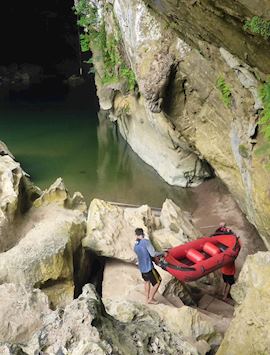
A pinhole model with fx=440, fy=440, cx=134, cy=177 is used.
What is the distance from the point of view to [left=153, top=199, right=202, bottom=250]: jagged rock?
9.55 m

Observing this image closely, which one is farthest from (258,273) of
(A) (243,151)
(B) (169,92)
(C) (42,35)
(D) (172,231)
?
(C) (42,35)

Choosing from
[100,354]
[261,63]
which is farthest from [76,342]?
[261,63]

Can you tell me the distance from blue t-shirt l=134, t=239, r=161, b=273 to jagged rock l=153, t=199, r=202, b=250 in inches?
78.3

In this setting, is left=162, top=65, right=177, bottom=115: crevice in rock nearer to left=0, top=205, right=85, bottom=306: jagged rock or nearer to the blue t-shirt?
left=0, top=205, right=85, bottom=306: jagged rock

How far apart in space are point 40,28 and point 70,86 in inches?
260

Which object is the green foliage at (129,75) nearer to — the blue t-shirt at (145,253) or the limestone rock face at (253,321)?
A: the blue t-shirt at (145,253)

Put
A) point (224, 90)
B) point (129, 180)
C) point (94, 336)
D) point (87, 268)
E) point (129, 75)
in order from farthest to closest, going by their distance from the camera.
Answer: point (129, 180), point (129, 75), point (87, 268), point (224, 90), point (94, 336)

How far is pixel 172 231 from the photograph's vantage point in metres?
9.98

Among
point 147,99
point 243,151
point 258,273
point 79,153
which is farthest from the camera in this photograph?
point 79,153

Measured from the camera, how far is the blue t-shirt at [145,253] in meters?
7.19

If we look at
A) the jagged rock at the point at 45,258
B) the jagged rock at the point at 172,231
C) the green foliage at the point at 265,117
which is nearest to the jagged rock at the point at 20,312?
the jagged rock at the point at 45,258

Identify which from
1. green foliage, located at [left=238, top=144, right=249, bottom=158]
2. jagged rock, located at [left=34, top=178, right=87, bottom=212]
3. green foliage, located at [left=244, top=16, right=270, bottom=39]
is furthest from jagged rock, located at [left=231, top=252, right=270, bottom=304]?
jagged rock, located at [left=34, top=178, right=87, bottom=212]

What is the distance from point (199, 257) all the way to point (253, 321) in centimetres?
380

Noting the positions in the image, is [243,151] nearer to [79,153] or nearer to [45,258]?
[45,258]
